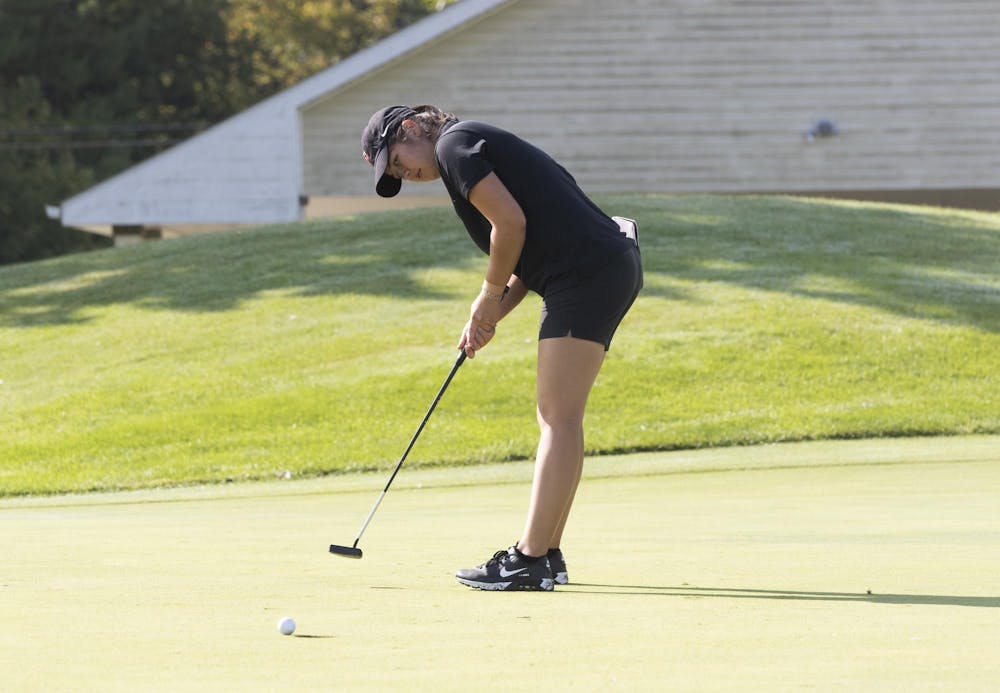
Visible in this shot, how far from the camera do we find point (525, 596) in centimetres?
523

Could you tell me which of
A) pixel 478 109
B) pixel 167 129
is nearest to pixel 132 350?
pixel 478 109

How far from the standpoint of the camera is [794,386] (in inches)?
588

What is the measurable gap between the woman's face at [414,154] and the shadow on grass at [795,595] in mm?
1585

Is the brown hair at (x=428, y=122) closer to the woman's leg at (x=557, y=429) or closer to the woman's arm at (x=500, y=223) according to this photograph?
the woman's arm at (x=500, y=223)

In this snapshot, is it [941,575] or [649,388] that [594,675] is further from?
[649,388]

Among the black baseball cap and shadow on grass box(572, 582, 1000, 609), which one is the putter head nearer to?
shadow on grass box(572, 582, 1000, 609)

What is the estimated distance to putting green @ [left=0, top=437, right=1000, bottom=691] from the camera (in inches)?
143

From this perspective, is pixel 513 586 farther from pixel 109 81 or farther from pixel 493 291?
pixel 109 81

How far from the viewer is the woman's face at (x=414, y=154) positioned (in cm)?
564

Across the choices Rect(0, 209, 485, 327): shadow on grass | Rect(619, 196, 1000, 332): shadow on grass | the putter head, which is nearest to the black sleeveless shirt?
the putter head

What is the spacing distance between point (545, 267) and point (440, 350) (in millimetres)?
10826

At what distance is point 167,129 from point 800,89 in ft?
73.5

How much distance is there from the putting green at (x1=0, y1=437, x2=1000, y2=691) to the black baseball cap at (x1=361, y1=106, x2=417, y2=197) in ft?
4.76

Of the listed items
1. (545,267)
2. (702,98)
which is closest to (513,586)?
(545,267)
